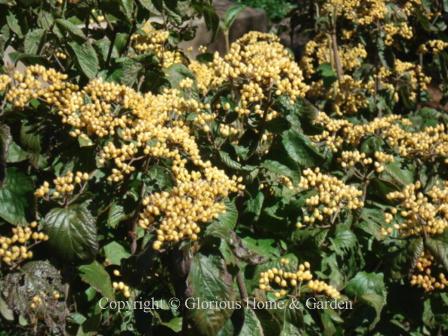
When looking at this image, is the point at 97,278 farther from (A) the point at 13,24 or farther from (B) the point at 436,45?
(B) the point at 436,45

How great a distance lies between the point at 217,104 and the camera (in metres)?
2.85

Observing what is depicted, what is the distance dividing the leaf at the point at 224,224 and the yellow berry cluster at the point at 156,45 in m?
0.99

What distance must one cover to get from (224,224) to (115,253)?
0.57 m

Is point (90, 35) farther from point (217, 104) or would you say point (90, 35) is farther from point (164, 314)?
point (164, 314)

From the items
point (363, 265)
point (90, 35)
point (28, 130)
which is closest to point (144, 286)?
point (28, 130)


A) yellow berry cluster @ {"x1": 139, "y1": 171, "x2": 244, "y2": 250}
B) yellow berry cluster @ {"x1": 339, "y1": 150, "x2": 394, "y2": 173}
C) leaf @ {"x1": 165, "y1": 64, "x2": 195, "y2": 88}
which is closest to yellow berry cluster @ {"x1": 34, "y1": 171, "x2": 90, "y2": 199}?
yellow berry cluster @ {"x1": 139, "y1": 171, "x2": 244, "y2": 250}

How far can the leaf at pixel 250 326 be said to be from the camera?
2438 mm

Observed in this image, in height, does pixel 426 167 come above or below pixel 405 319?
above

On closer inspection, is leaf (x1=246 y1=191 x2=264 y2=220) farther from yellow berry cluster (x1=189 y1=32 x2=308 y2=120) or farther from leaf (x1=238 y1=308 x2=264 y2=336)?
leaf (x1=238 y1=308 x2=264 y2=336)

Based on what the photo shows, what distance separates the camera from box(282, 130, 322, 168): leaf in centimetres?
293

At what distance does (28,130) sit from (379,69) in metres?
2.66

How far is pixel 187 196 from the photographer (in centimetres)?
228

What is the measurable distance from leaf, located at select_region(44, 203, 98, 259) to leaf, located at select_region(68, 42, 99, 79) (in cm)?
70

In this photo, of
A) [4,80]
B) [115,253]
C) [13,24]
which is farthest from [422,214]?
[13,24]
